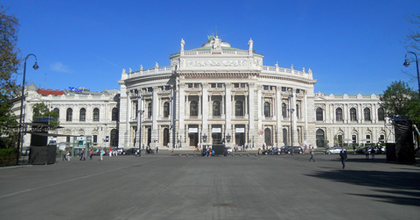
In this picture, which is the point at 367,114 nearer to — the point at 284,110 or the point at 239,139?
the point at 284,110

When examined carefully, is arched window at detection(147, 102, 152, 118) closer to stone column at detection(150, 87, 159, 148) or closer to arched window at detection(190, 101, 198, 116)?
stone column at detection(150, 87, 159, 148)

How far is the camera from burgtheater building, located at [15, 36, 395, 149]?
64875mm

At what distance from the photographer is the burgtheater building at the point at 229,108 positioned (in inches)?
2554

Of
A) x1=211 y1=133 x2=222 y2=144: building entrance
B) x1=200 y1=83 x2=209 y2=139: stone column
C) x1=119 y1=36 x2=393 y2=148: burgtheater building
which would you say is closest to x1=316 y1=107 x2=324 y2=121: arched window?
x1=119 y1=36 x2=393 y2=148: burgtheater building

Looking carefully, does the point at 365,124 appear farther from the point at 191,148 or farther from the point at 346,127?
the point at 191,148

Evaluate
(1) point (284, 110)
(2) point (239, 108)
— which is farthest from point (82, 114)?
(1) point (284, 110)

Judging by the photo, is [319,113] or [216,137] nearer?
[216,137]

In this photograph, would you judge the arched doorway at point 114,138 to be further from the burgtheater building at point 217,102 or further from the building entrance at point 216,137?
the building entrance at point 216,137

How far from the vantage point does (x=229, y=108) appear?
64812 mm

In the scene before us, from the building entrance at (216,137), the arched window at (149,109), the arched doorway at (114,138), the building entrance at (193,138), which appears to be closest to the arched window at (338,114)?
the building entrance at (216,137)

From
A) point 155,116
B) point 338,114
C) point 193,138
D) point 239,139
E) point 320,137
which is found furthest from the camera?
point 338,114

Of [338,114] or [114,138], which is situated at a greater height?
[338,114]

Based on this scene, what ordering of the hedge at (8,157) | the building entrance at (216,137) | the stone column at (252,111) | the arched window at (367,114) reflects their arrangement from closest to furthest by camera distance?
1. the hedge at (8,157)
2. the stone column at (252,111)
3. the building entrance at (216,137)
4. the arched window at (367,114)

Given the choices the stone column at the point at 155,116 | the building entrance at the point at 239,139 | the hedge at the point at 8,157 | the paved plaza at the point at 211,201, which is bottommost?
the paved plaza at the point at 211,201
